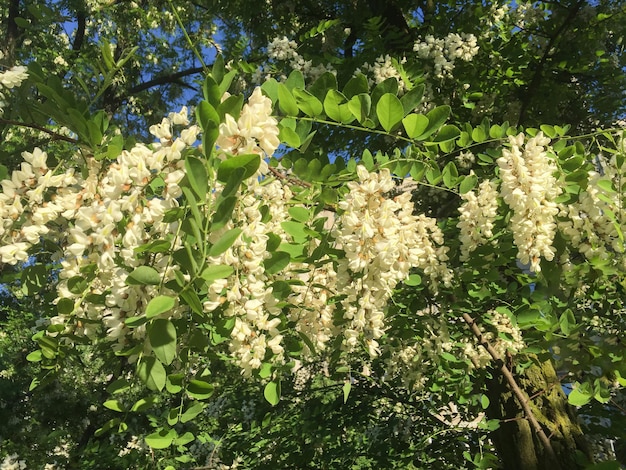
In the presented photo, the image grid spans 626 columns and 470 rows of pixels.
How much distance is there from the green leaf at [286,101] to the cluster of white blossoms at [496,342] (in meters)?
1.50

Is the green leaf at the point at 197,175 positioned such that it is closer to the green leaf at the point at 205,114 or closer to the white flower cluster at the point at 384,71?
the green leaf at the point at 205,114

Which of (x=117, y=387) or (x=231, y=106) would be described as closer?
(x=231, y=106)

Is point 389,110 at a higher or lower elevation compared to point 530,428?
higher

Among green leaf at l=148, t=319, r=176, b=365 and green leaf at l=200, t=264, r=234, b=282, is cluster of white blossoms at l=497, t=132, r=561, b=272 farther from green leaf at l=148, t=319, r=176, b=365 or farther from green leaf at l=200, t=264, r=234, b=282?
green leaf at l=148, t=319, r=176, b=365

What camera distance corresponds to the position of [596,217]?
49.8 inches

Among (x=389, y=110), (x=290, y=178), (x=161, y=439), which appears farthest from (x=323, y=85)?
(x=161, y=439)

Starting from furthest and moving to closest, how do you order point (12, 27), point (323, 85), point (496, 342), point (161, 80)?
point (161, 80) < point (12, 27) < point (496, 342) < point (323, 85)

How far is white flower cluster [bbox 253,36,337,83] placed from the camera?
2.90 m

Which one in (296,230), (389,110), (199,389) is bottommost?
(199,389)

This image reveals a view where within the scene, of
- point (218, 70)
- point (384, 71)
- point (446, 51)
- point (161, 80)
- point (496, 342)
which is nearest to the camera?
Answer: point (218, 70)

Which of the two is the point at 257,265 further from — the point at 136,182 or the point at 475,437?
the point at 475,437

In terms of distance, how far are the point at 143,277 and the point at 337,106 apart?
0.62 metres

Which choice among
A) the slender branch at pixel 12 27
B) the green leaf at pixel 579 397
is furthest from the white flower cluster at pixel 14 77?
the slender branch at pixel 12 27

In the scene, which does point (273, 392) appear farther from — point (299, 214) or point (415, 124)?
point (415, 124)
